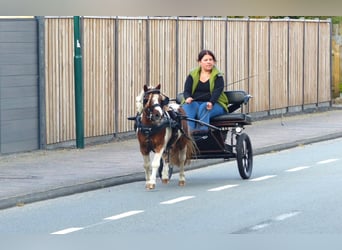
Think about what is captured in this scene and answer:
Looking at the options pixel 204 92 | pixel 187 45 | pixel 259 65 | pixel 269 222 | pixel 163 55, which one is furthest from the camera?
pixel 259 65

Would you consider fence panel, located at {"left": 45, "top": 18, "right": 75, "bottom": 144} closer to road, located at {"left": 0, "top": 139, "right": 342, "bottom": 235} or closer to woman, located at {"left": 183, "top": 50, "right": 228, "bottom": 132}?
road, located at {"left": 0, "top": 139, "right": 342, "bottom": 235}

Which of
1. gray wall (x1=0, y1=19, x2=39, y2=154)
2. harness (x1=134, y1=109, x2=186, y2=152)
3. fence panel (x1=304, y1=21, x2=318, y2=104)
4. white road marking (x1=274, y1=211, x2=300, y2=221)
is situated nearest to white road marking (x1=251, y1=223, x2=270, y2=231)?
white road marking (x1=274, y1=211, x2=300, y2=221)

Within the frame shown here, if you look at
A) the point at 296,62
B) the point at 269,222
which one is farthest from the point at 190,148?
the point at 296,62

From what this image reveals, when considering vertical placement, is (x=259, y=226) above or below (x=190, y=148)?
below

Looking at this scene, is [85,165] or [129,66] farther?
[129,66]

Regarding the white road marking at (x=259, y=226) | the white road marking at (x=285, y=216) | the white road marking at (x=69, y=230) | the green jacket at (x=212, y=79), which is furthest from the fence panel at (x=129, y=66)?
the white road marking at (x=259, y=226)

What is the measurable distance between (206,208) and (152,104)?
6.38ft

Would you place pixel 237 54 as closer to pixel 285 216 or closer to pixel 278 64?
pixel 278 64

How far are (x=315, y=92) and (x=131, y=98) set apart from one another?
12.0 meters

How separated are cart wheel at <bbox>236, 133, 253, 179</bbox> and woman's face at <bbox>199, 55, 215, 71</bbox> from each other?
3.70 ft

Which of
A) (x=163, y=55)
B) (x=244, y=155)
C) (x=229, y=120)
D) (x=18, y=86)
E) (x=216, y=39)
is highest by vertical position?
(x=216, y=39)

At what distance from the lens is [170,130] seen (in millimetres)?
12727

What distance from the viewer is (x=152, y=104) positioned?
12336 mm

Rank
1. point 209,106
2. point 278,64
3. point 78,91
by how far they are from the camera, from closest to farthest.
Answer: point 209,106
point 78,91
point 278,64
